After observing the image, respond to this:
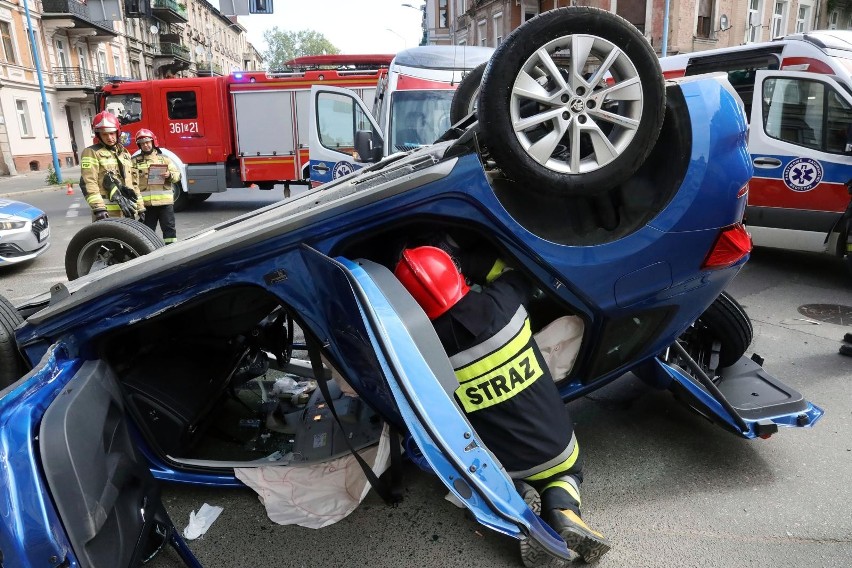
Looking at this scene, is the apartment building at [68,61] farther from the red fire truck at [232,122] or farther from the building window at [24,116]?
the red fire truck at [232,122]

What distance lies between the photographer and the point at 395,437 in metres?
2.46

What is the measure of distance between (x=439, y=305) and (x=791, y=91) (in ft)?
18.0

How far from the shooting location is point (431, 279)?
2137 mm

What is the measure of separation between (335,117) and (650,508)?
7.54 m

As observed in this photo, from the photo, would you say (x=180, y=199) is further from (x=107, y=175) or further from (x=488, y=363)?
(x=488, y=363)

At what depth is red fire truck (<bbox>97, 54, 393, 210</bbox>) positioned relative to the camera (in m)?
12.9

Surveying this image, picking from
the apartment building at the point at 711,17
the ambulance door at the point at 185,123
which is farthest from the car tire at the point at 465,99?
the apartment building at the point at 711,17

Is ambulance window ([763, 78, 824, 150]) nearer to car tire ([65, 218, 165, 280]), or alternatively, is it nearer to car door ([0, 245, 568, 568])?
car door ([0, 245, 568, 568])

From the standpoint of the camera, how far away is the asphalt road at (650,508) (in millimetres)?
2250

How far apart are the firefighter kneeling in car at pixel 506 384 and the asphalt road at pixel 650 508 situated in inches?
9.5

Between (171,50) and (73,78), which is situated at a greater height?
(171,50)

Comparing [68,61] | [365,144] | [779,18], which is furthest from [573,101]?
[68,61]

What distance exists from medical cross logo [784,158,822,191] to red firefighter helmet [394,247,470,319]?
16.5 ft

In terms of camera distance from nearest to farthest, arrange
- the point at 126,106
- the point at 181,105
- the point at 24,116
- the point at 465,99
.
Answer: the point at 465,99, the point at 181,105, the point at 126,106, the point at 24,116
